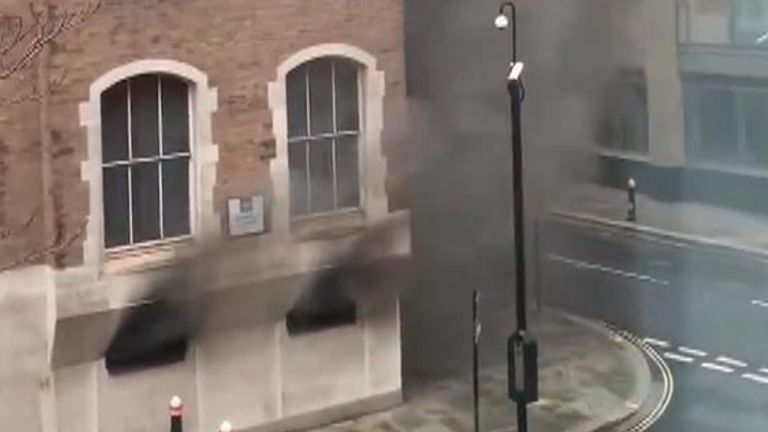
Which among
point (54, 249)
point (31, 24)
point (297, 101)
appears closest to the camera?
point (54, 249)

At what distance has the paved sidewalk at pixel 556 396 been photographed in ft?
44.0

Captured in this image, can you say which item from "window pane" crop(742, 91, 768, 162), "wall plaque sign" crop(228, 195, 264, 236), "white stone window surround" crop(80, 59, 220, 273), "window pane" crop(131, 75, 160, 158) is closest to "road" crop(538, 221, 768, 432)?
"window pane" crop(742, 91, 768, 162)

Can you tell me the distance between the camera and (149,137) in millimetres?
12516

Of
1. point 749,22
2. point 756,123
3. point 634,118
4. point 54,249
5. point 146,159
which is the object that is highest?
point 749,22

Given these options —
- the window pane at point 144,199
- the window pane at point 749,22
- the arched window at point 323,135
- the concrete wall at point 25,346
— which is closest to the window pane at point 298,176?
the arched window at point 323,135

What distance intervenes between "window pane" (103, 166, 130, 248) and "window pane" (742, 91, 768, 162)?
10179 millimetres

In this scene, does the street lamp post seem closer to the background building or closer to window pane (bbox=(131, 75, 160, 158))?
window pane (bbox=(131, 75, 160, 158))

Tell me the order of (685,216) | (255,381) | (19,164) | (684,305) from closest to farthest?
(19,164), (255,381), (684,305), (685,216)

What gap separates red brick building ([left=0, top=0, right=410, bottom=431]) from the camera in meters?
11.9

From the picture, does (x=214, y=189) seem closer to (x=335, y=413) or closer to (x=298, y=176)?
(x=298, y=176)

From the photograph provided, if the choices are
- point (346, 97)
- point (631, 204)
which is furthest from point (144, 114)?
point (631, 204)

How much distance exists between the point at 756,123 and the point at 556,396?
756cm

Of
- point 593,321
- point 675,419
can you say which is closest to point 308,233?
point 675,419

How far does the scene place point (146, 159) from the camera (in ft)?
41.1
